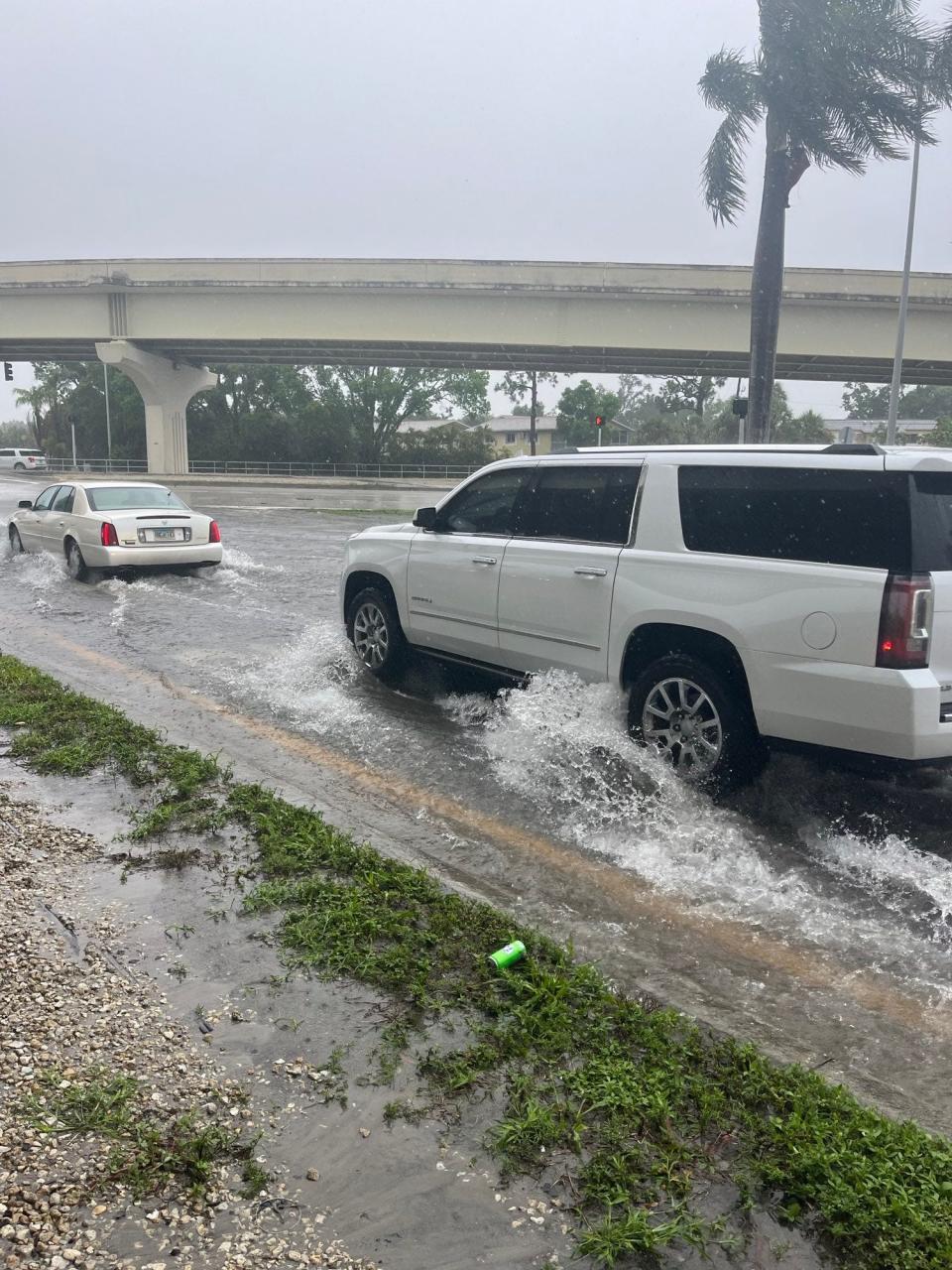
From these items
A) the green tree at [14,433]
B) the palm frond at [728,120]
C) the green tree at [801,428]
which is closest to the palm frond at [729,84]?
the palm frond at [728,120]

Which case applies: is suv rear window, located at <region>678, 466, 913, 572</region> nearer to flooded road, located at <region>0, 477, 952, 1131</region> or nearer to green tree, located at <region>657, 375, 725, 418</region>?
flooded road, located at <region>0, 477, 952, 1131</region>

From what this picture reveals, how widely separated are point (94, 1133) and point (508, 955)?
1.48 meters

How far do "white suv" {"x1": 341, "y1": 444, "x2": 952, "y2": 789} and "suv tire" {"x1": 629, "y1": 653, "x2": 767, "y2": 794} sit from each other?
0.03ft

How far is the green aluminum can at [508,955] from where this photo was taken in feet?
12.2

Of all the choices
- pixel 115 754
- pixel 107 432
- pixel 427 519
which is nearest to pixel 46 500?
pixel 427 519

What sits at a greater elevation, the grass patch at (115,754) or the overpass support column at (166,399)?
Answer: the overpass support column at (166,399)

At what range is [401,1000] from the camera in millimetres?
3529

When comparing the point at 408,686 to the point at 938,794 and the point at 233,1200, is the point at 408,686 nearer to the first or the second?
the point at 938,794

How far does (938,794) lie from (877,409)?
9827cm

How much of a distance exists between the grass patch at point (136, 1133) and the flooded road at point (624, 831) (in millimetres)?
1591

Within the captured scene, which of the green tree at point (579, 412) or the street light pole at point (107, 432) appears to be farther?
the green tree at point (579, 412)

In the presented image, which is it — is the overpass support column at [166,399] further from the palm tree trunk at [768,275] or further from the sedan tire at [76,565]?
the sedan tire at [76,565]

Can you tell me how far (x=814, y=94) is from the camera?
21094 millimetres

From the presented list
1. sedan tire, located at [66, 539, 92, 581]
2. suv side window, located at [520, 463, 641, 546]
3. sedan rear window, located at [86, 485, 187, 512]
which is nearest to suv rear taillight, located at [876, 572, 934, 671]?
suv side window, located at [520, 463, 641, 546]
